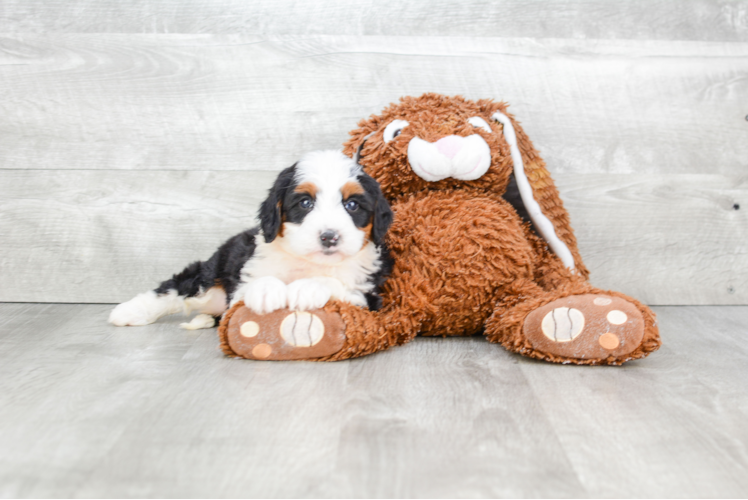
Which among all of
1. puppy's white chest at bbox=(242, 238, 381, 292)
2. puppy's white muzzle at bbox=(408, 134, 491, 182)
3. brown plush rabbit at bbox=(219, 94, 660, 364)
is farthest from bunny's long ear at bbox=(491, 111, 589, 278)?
puppy's white chest at bbox=(242, 238, 381, 292)

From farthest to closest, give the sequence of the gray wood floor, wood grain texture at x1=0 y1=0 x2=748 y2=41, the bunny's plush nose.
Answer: wood grain texture at x1=0 y1=0 x2=748 y2=41
the bunny's plush nose
the gray wood floor

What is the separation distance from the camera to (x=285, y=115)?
2.25 m

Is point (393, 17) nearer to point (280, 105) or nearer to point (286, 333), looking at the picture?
point (280, 105)

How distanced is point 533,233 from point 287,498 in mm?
1250

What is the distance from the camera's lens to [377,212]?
1.59 m

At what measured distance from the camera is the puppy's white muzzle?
172 centimetres

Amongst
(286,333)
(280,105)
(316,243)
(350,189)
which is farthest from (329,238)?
(280,105)

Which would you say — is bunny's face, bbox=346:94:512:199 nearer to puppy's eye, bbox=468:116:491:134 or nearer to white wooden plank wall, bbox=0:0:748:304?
puppy's eye, bbox=468:116:491:134

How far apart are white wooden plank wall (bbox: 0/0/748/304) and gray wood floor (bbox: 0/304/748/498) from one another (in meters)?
0.68

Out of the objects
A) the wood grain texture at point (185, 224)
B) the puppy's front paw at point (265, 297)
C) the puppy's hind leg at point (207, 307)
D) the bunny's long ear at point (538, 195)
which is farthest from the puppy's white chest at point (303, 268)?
the wood grain texture at point (185, 224)

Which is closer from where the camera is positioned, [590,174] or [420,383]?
[420,383]

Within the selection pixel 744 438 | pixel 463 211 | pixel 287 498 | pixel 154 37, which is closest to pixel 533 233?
pixel 463 211

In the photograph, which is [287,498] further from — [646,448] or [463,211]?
[463,211]

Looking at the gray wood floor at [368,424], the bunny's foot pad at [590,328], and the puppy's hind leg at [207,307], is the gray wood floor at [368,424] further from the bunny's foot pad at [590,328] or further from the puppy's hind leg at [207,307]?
the puppy's hind leg at [207,307]
